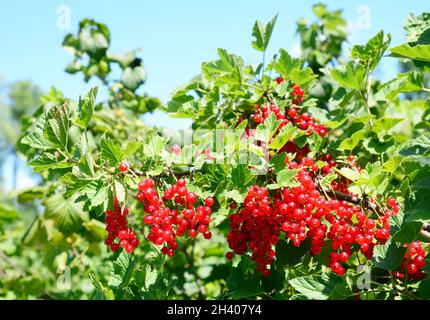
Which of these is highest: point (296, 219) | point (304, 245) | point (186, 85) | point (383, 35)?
point (383, 35)

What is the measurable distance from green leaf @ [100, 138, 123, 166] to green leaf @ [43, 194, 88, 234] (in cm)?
130

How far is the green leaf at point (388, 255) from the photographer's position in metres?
1.42

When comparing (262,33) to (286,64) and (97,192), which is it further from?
(97,192)

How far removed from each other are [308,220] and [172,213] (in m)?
0.43

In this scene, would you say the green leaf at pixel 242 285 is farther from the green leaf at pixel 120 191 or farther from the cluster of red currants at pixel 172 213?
the green leaf at pixel 120 191

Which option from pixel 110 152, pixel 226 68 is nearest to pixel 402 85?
pixel 226 68

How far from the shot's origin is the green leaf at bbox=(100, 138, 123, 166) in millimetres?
1457

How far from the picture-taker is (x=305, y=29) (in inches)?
132

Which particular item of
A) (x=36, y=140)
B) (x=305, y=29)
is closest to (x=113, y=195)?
(x=36, y=140)

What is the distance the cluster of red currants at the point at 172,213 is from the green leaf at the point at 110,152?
0.11 metres

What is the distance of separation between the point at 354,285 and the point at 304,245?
0.23 meters
